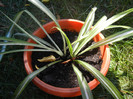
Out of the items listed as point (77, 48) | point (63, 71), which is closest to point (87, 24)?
point (77, 48)

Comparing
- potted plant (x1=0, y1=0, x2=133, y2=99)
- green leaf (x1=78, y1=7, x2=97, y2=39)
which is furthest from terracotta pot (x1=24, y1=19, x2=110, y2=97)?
green leaf (x1=78, y1=7, x2=97, y2=39)

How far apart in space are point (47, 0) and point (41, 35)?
0.60m

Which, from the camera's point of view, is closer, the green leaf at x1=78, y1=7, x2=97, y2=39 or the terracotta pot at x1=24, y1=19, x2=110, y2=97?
the terracotta pot at x1=24, y1=19, x2=110, y2=97

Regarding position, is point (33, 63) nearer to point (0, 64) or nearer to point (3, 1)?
point (0, 64)

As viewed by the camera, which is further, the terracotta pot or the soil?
the soil

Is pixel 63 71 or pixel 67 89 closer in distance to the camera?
pixel 67 89

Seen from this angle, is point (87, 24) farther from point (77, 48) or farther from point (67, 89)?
point (67, 89)

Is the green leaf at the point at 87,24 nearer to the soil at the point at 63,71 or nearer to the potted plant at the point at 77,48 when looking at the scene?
the potted plant at the point at 77,48

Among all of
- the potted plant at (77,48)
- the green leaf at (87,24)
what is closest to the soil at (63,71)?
the potted plant at (77,48)

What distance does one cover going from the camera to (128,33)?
2.26ft

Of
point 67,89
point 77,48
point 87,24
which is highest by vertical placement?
point 87,24

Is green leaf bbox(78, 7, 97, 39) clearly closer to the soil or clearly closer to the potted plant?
the potted plant

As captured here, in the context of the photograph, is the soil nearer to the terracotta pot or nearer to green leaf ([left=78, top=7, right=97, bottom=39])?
the terracotta pot

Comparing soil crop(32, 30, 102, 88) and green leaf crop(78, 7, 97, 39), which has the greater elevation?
green leaf crop(78, 7, 97, 39)
